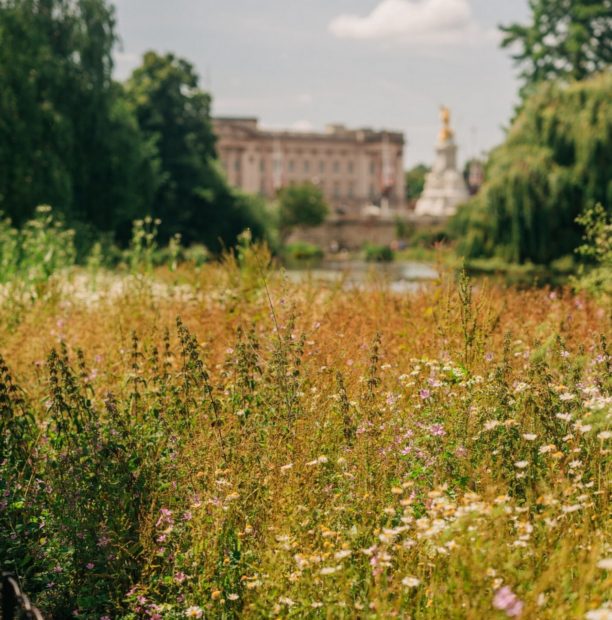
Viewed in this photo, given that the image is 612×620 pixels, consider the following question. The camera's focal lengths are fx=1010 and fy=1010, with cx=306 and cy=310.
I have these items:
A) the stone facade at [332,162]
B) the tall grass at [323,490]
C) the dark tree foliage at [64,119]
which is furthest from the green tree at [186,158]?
the stone facade at [332,162]

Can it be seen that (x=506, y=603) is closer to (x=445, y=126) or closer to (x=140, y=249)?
(x=140, y=249)

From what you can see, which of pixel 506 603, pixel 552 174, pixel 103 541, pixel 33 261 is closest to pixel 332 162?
pixel 552 174

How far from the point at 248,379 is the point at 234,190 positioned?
36879mm

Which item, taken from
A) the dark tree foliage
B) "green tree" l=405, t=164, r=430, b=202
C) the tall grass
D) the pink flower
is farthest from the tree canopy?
"green tree" l=405, t=164, r=430, b=202

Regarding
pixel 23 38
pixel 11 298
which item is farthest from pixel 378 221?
pixel 11 298

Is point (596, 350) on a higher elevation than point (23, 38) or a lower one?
lower

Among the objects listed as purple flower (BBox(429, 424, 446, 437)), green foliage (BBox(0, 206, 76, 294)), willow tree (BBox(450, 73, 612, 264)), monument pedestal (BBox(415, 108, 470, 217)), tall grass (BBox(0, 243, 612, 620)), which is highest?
monument pedestal (BBox(415, 108, 470, 217))

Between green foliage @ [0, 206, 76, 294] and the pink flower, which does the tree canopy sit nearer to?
green foliage @ [0, 206, 76, 294]

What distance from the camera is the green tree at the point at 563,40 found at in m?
36.4

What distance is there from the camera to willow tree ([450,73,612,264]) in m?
24.8

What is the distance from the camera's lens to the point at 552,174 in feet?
83.2

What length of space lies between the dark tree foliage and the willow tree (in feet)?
32.8

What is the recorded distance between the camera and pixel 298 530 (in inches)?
153

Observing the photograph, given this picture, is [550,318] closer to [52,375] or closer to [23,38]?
[52,375]
